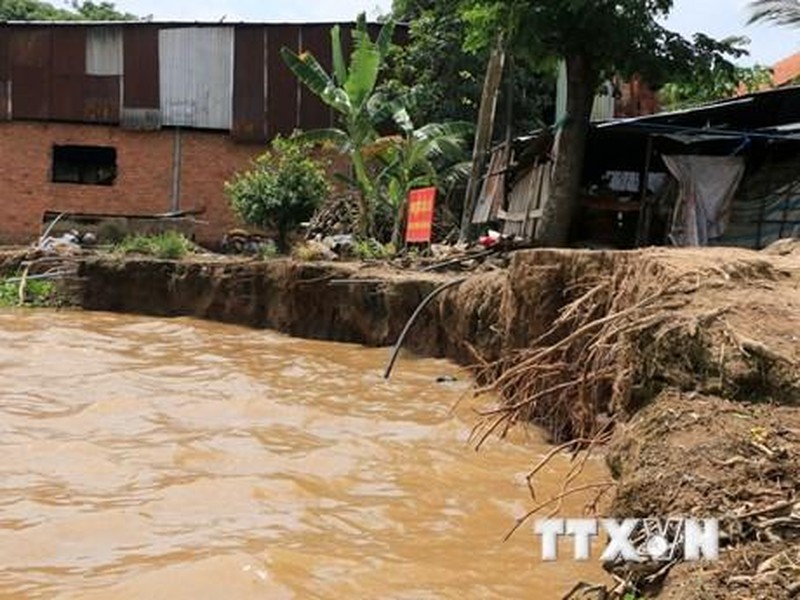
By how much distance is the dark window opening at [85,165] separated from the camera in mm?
22797

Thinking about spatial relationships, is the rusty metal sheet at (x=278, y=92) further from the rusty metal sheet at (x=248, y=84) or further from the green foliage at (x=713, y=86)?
the green foliage at (x=713, y=86)

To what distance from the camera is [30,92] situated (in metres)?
21.7

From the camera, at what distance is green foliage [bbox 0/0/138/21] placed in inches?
1217

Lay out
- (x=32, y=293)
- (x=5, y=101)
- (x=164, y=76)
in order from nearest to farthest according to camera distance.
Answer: (x=32, y=293) → (x=5, y=101) → (x=164, y=76)

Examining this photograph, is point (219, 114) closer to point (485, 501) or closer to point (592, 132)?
point (592, 132)

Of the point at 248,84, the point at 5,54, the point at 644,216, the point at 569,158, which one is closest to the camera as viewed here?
the point at 569,158

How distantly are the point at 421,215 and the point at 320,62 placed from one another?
9714mm

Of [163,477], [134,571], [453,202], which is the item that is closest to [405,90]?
[453,202]

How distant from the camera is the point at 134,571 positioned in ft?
13.4

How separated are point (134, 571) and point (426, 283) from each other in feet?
25.5

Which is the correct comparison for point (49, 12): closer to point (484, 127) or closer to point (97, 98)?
point (97, 98)

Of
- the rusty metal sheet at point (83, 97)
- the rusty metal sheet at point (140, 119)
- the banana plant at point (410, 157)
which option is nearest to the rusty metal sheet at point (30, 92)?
the rusty metal sheet at point (83, 97)

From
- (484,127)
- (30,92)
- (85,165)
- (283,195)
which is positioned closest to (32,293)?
(283,195)

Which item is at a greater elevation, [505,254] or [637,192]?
[637,192]
